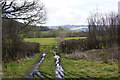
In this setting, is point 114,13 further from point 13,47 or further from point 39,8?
point 13,47

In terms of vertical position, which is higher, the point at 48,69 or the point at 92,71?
the point at 92,71

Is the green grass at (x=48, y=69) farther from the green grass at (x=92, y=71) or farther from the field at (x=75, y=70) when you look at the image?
the green grass at (x=92, y=71)

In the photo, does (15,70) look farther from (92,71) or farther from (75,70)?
(92,71)

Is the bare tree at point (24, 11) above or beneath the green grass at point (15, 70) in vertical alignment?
above

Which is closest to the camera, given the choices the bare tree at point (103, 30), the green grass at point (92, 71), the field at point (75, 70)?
the green grass at point (92, 71)

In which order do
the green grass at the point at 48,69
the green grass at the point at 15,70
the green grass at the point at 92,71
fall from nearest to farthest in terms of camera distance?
1. the green grass at the point at 92,71
2. the green grass at the point at 15,70
3. the green grass at the point at 48,69

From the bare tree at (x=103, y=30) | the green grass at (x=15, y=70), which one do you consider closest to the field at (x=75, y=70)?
the green grass at (x=15, y=70)

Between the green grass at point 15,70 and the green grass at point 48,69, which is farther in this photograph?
the green grass at point 48,69

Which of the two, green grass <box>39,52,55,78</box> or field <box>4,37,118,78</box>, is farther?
green grass <box>39,52,55,78</box>

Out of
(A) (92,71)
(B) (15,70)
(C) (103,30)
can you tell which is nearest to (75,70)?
(A) (92,71)

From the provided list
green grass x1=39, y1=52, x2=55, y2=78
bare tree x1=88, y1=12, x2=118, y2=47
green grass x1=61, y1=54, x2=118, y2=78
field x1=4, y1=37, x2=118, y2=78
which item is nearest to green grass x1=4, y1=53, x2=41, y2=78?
field x1=4, y1=37, x2=118, y2=78

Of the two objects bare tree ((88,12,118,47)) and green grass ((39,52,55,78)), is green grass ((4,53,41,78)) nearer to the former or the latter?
green grass ((39,52,55,78))

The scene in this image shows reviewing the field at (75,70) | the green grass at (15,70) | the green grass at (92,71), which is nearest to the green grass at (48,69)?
the field at (75,70)

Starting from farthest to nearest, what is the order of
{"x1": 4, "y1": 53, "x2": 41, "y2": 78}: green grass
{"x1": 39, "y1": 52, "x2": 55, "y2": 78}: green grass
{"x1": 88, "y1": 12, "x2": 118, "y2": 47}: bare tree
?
{"x1": 88, "y1": 12, "x2": 118, "y2": 47}: bare tree, {"x1": 39, "y1": 52, "x2": 55, "y2": 78}: green grass, {"x1": 4, "y1": 53, "x2": 41, "y2": 78}: green grass
